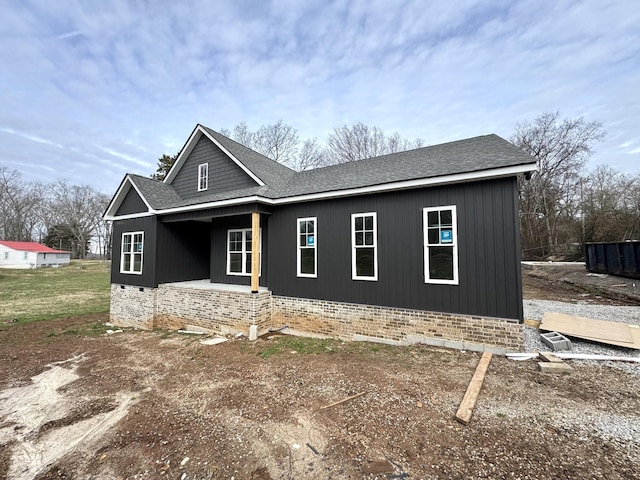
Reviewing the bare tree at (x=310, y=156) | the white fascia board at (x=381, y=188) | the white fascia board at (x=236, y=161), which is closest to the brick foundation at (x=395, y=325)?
the white fascia board at (x=381, y=188)

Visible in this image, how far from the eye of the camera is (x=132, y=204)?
11.1 metres

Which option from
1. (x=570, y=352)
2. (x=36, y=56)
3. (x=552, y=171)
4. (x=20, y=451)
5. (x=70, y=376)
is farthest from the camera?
(x=552, y=171)

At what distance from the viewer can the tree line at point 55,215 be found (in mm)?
47062

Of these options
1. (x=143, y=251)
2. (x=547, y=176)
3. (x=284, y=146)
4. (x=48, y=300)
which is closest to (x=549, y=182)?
(x=547, y=176)

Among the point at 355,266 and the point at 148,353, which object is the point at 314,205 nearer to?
the point at 355,266

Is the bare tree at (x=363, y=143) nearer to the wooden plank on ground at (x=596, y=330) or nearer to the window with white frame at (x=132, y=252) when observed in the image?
the window with white frame at (x=132, y=252)

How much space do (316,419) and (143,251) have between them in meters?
10.1

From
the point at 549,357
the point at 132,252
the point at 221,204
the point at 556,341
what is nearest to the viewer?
the point at 549,357

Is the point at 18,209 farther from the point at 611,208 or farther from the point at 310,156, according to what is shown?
the point at 611,208

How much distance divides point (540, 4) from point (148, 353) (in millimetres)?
15556

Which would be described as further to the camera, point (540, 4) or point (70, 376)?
point (540, 4)

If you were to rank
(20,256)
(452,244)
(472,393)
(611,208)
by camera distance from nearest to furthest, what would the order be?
(472,393)
(452,244)
(611,208)
(20,256)

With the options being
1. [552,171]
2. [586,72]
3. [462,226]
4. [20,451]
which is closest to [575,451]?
[462,226]

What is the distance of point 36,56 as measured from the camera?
11.0 m
